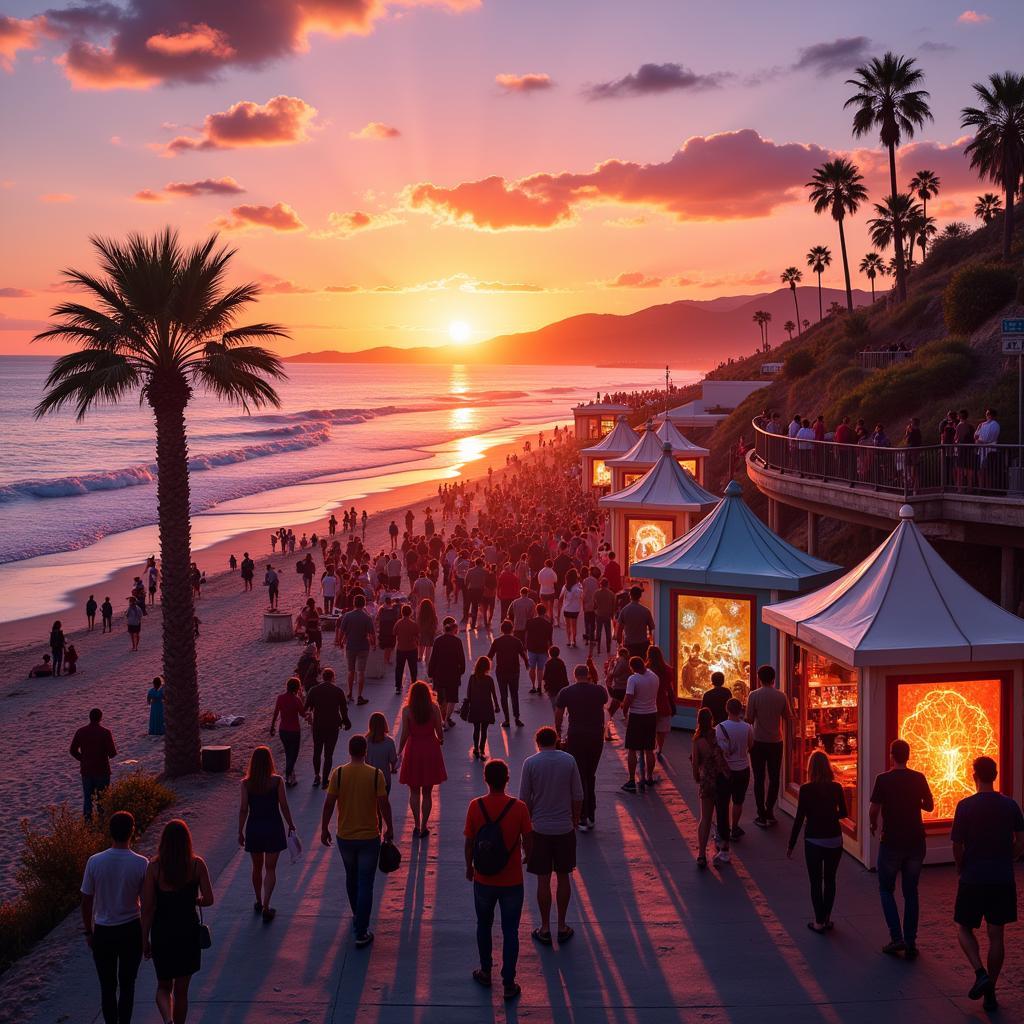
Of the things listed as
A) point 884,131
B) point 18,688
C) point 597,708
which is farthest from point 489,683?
point 884,131

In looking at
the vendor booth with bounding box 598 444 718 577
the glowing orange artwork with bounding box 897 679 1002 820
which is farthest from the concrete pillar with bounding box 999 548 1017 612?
the glowing orange artwork with bounding box 897 679 1002 820

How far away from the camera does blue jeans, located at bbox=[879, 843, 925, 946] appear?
7527 millimetres

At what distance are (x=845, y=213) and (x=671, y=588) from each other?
64.6 m

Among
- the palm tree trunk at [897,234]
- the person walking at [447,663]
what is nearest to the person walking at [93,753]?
the person walking at [447,663]

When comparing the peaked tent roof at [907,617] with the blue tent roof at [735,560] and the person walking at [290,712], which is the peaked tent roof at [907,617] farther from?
the person walking at [290,712]

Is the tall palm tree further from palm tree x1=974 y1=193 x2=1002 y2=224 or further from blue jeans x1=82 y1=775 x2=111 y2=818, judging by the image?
blue jeans x1=82 y1=775 x2=111 y2=818

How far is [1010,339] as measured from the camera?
1461 centimetres

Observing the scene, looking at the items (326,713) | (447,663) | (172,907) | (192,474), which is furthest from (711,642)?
(192,474)

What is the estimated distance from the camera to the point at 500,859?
691 centimetres

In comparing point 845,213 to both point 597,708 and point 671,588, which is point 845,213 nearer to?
point 671,588

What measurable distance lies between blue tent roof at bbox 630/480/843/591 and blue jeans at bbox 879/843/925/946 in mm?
5543

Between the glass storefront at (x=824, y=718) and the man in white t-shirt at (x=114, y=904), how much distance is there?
21.7ft

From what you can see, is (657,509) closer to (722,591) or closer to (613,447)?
(722,591)

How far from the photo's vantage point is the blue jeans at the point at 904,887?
7.53 m
